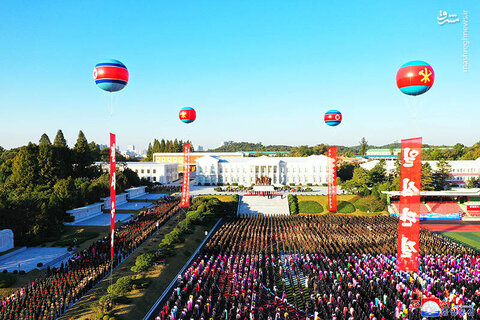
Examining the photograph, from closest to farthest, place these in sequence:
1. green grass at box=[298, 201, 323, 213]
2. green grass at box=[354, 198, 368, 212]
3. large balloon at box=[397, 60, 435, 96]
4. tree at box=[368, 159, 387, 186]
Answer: large balloon at box=[397, 60, 435, 96] → green grass at box=[354, 198, 368, 212] → green grass at box=[298, 201, 323, 213] → tree at box=[368, 159, 387, 186]

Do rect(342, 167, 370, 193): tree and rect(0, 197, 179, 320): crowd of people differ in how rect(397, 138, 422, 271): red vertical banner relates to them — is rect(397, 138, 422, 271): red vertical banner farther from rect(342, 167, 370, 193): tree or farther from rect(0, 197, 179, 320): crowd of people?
rect(342, 167, 370, 193): tree

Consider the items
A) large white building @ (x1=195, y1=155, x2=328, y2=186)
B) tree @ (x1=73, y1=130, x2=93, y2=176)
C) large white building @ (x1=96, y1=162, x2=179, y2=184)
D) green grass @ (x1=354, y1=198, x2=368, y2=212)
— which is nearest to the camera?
green grass @ (x1=354, y1=198, x2=368, y2=212)

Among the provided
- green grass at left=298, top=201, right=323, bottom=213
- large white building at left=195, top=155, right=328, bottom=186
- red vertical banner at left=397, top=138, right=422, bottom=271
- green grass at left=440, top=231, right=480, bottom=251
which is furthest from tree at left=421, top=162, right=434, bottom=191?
red vertical banner at left=397, top=138, right=422, bottom=271

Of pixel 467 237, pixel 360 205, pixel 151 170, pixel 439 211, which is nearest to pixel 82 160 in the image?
pixel 151 170

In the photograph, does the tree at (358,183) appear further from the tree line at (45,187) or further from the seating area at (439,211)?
the tree line at (45,187)

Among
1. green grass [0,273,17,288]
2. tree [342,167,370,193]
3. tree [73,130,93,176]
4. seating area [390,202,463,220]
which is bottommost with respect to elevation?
seating area [390,202,463,220]

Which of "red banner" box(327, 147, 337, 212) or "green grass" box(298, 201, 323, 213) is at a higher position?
"red banner" box(327, 147, 337, 212)

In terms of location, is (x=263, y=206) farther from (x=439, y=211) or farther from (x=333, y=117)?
(x=439, y=211)

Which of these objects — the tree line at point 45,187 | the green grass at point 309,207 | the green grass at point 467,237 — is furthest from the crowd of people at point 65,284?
the green grass at point 467,237
